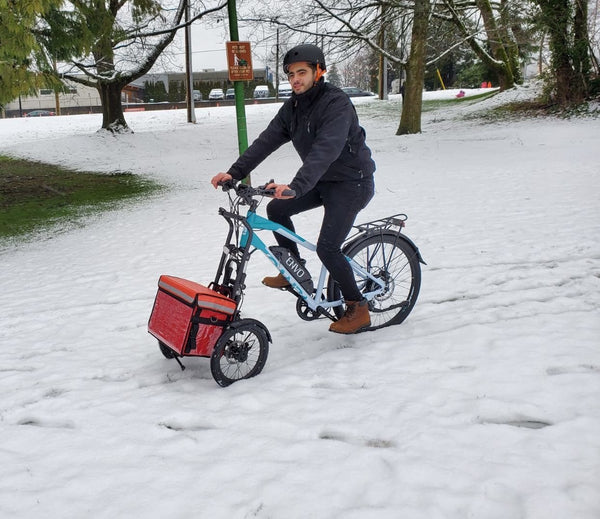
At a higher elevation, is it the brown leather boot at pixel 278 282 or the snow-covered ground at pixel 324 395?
the brown leather boot at pixel 278 282

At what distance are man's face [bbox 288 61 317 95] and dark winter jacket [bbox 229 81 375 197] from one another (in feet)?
0.14

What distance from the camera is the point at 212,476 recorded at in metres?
2.54

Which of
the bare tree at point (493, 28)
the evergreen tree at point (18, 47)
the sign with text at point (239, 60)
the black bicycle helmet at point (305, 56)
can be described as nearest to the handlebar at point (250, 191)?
the black bicycle helmet at point (305, 56)

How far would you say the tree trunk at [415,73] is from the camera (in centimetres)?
1561

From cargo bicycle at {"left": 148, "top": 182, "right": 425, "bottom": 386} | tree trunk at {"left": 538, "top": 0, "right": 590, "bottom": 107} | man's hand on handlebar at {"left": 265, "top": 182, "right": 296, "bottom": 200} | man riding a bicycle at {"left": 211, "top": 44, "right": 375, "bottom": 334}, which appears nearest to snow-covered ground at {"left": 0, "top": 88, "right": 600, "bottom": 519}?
cargo bicycle at {"left": 148, "top": 182, "right": 425, "bottom": 386}

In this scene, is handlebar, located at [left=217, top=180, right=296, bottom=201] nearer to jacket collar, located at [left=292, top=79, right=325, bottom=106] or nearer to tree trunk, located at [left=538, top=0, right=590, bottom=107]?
jacket collar, located at [left=292, top=79, right=325, bottom=106]

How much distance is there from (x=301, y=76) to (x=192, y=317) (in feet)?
→ 5.39

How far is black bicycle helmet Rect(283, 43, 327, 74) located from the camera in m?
3.42

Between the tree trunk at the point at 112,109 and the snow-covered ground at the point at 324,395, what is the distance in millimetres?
13809

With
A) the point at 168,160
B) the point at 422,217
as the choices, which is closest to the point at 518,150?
the point at 422,217

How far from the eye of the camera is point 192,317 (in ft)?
10.8

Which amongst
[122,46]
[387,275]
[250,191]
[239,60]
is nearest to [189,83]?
[122,46]

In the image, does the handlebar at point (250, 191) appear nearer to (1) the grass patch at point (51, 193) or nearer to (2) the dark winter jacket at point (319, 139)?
(2) the dark winter jacket at point (319, 139)

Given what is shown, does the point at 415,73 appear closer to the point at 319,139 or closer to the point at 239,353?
the point at 319,139
